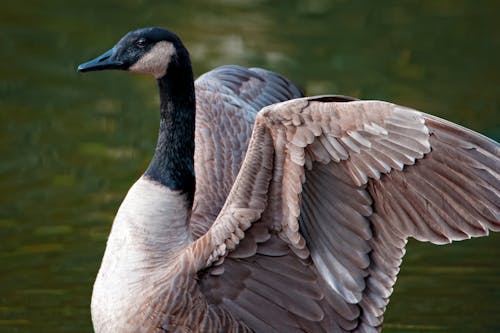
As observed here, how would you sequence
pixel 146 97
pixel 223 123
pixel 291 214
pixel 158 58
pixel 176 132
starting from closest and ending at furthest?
pixel 291 214
pixel 158 58
pixel 176 132
pixel 223 123
pixel 146 97

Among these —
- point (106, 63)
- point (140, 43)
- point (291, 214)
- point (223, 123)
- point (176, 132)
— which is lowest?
point (223, 123)

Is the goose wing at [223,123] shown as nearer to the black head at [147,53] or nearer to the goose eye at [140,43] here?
the black head at [147,53]

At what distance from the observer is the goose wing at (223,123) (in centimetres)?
872

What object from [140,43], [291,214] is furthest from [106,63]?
[291,214]

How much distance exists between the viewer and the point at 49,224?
11555 mm

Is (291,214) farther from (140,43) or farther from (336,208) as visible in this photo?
(140,43)

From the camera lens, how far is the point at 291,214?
697 cm

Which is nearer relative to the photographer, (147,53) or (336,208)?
(336,208)

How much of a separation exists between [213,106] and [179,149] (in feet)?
6.20

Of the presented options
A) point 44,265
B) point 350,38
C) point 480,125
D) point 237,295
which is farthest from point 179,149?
point 350,38

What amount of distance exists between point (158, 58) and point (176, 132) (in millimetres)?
539

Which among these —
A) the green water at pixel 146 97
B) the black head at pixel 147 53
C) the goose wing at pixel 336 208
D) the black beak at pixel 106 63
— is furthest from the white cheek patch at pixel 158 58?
the green water at pixel 146 97

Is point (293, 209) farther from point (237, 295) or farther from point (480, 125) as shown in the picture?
point (480, 125)

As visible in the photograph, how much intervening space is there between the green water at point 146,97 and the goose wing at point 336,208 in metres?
2.38
